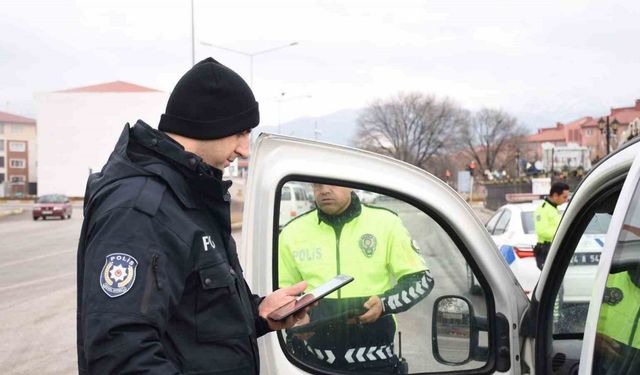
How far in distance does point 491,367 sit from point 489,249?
1.30ft

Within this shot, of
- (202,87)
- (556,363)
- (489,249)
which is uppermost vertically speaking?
(202,87)

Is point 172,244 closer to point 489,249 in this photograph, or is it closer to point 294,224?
point 294,224

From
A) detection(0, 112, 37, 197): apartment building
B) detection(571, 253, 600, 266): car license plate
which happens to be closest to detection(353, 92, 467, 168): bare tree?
detection(0, 112, 37, 197): apartment building

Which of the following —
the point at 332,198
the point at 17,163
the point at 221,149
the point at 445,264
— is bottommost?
the point at 445,264

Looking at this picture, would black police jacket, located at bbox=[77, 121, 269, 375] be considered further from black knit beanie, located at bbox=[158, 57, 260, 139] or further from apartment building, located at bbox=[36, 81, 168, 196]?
apartment building, located at bbox=[36, 81, 168, 196]

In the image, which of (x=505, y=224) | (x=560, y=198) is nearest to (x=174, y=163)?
(x=560, y=198)

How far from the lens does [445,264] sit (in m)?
2.17

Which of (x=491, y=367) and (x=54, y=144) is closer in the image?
(x=491, y=367)

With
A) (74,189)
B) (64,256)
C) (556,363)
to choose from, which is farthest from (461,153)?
(556,363)

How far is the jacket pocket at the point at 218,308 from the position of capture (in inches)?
60.9

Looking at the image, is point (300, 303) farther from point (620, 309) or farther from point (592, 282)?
point (592, 282)

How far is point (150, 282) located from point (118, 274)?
7 cm

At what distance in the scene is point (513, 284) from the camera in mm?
2178

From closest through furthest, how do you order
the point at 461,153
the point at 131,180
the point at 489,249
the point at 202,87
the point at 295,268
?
1. the point at 131,180
2. the point at 202,87
3. the point at 489,249
4. the point at 295,268
5. the point at 461,153
